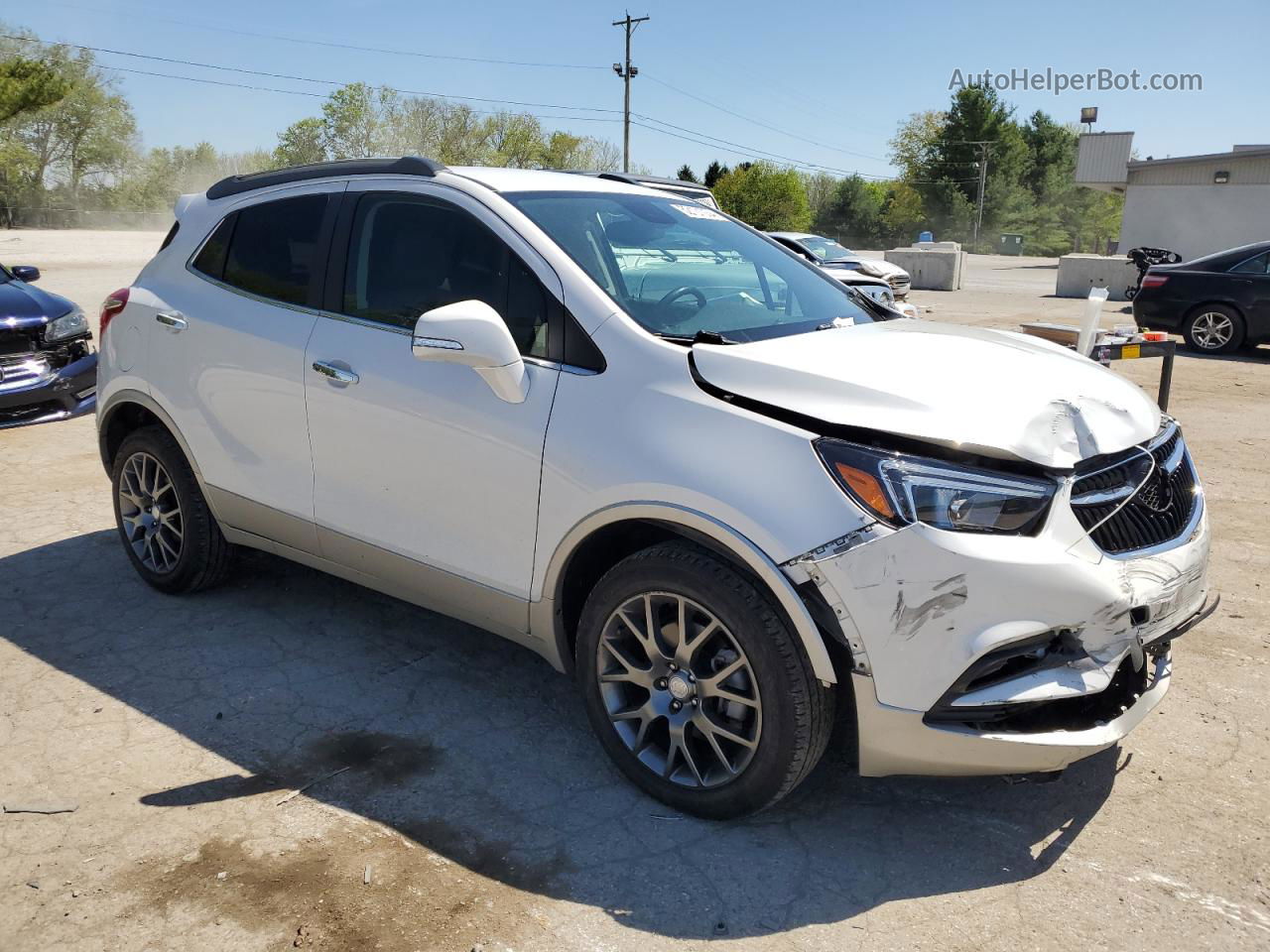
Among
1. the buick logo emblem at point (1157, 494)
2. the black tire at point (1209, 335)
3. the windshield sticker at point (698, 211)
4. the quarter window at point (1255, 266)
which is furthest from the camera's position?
the black tire at point (1209, 335)

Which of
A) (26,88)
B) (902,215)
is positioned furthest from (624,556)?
(902,215)

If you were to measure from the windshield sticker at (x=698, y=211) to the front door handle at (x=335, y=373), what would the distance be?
1446 millimetres

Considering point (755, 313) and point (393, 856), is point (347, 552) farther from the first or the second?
point (755, 313)

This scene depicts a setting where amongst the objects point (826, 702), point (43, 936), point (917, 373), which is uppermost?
point (917, 373)

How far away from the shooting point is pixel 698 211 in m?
4.17

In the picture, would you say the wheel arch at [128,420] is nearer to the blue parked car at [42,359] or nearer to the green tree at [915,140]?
the blue parked car at [42,359]

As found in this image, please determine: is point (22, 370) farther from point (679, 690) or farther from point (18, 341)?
point (679, 690)

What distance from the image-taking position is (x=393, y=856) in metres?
2.83

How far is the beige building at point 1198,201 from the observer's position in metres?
33.1

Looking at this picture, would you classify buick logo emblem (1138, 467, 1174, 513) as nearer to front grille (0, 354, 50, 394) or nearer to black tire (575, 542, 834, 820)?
black tire (575, 542, 834, 820)

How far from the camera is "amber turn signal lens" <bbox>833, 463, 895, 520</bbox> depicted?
8.27 ft

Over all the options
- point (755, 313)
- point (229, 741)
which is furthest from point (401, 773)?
point (755, 313)

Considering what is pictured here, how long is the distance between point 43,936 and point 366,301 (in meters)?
2.19

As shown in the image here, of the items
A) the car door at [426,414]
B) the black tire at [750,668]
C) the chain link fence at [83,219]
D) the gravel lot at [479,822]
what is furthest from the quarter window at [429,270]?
the chain link fence at [83,219]
